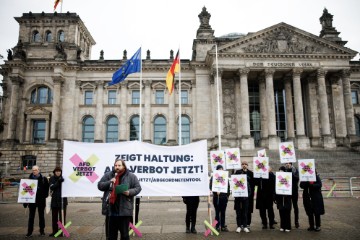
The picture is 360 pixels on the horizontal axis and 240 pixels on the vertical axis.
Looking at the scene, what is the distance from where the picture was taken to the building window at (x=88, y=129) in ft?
137

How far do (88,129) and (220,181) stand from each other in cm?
3555

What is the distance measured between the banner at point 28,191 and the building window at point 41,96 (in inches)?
1374

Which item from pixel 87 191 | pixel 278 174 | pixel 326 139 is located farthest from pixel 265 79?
pixel 87 191

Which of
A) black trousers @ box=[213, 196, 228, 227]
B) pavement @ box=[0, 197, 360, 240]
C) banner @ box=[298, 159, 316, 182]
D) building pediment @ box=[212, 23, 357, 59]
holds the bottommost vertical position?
pavement @ box=[0, 197, 360, 240]

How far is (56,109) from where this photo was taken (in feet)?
130

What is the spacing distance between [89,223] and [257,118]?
1339 inches

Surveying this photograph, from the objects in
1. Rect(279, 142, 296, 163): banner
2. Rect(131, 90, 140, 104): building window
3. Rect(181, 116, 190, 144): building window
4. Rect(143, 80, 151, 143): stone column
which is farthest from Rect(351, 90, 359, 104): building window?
Rect(279, 142, 296, 163): banner

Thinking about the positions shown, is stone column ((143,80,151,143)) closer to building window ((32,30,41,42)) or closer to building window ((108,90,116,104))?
building window ((108,90,116,104))

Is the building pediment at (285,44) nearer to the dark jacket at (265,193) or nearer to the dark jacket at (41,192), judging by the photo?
the dark jacket at (265,193)

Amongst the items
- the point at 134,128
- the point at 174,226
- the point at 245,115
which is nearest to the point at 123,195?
the point at 174,226

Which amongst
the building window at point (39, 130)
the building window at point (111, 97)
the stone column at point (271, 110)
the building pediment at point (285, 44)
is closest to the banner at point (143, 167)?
the stone column at point (271, 110)

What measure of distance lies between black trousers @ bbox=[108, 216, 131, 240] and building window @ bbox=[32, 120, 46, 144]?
38651 mm

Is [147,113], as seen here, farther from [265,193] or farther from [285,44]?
[265,193]

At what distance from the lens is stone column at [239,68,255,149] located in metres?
35.5
